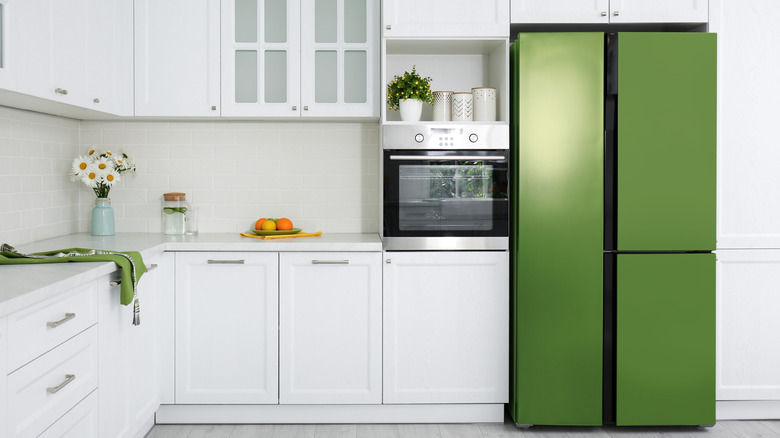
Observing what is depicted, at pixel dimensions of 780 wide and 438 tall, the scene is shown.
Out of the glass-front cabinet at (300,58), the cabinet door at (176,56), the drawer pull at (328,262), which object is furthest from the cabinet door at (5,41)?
the drawer pull at (328,262)

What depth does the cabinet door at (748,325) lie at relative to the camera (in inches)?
119

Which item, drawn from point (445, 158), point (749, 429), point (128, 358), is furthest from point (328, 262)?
point (749, 429)

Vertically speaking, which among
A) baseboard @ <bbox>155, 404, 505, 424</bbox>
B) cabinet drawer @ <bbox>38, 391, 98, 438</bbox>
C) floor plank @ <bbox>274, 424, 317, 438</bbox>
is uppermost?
cabinet drawer @ <bbox>38, 391, 98, 438</bbox>

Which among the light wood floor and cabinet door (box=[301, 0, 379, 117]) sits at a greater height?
cabinet door (box=[301, 0, 379, 117])

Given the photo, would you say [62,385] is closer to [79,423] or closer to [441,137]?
[79,423]

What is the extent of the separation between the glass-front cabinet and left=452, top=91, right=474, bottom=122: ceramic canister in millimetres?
414

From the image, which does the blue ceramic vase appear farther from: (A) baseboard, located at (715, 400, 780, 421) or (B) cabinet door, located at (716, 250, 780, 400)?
(A) baseboard, located at (715, 400, 780, 421)

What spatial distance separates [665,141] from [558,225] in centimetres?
59

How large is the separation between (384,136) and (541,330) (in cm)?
112

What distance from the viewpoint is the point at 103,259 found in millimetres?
2312

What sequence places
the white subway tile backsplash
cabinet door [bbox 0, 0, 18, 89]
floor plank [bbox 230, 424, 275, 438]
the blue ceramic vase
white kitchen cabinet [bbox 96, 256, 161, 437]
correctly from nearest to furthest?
cabinet door [bbox 0, 0, 18, 89]
white kitchen cabinet [bbox 96, 256, 161, 437]
floor plank [bbox 230, 424, 275, 438]
the blue ceramic vase
the white subway tile backsplash

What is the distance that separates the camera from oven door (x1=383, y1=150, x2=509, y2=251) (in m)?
2.97

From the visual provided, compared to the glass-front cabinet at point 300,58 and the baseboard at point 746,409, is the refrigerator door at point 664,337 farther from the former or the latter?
the glass-front cabinet at point 300,58

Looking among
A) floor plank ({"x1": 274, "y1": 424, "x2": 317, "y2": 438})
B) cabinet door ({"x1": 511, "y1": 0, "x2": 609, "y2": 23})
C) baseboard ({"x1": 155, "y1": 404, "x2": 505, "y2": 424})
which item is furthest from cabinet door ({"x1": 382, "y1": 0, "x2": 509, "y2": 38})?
floor plank ({"x1": 274, "y1": 424, "x2": 317, "y2": 438})
